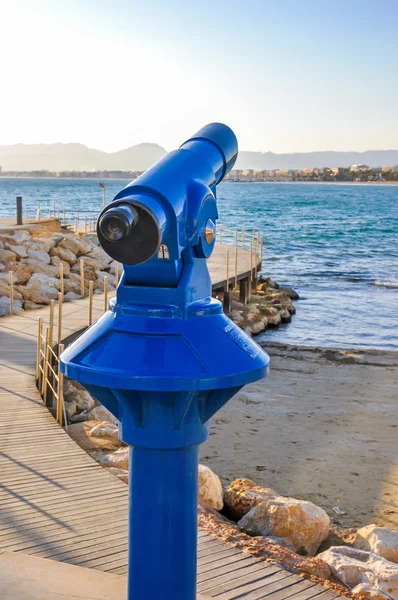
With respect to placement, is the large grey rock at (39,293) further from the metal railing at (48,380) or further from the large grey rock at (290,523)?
the large grey rock at (290,523)

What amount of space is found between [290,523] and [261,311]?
14542mm

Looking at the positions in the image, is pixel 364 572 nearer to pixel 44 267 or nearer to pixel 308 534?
pixel 308 534

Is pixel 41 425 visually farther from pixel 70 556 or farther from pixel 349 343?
pixel 349 343

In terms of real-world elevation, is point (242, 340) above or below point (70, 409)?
above

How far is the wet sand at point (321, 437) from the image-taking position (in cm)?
865

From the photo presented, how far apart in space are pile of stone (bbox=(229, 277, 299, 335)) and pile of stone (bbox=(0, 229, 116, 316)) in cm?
359

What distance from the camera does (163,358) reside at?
6.48 feet

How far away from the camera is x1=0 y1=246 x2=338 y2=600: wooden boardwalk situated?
423 cm

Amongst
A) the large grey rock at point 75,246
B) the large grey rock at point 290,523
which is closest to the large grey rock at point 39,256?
the large grey rock at point 75,246

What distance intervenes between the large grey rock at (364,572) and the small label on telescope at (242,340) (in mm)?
2894

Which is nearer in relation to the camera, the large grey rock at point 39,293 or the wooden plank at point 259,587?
the wooden plank at point 259,587

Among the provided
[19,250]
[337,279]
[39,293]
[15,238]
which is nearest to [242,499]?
[39,293]

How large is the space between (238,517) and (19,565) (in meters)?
2.89

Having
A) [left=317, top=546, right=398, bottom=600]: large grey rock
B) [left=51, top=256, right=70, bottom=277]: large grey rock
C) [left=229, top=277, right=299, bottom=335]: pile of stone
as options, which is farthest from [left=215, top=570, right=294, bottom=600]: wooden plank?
[left=51, top=256, right=70, bottom=277]: large grey rock
